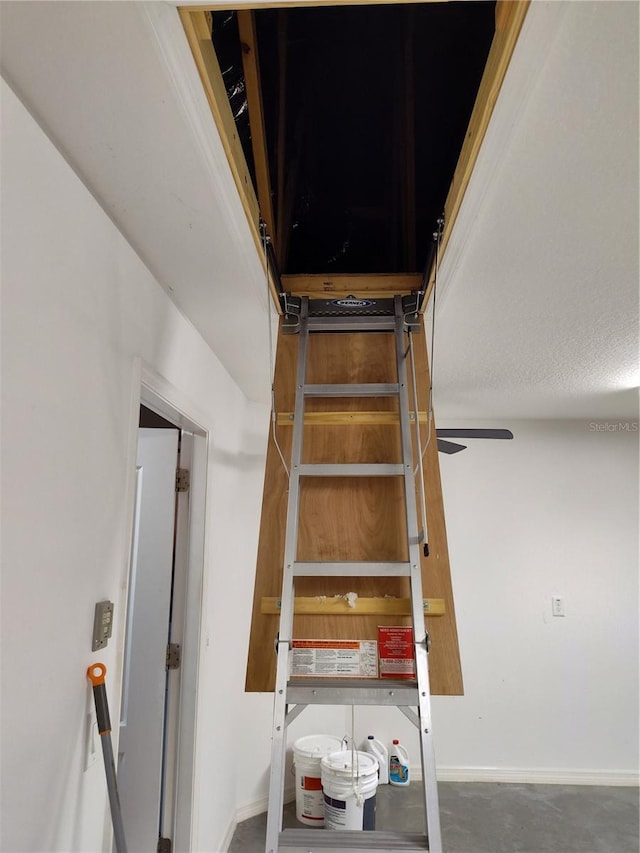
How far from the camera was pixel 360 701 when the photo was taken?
4.20ft

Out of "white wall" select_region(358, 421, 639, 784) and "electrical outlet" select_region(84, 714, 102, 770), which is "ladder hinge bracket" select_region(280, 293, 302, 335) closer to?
"electrical outlet" select_region(84, 714, 102, 770)

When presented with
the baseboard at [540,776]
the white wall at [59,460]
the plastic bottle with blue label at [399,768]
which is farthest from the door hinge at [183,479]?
the baseboard at [540,776]

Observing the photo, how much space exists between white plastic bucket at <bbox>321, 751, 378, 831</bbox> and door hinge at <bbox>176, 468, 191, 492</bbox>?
1575 millimetres

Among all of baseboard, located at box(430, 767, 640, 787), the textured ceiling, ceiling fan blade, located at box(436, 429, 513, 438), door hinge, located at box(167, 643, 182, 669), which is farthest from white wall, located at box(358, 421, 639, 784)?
door hinge, located at box(167, 643, 182, 669)

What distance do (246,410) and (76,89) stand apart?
245cm

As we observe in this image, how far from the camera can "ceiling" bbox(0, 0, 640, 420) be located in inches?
35.7

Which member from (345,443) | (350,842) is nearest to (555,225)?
(345,443)

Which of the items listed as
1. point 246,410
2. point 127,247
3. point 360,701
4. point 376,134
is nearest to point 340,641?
point 360,701

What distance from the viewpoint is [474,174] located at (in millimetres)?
1245

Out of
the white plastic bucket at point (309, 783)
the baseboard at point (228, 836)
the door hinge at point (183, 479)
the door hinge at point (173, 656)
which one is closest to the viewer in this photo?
the door hinge at point (173, 656)

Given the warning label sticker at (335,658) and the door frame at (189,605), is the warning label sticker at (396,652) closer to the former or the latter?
the warning label sticker at (335,658)

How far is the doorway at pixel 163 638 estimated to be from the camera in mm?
2107

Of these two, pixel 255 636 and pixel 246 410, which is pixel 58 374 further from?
pixel 246 410

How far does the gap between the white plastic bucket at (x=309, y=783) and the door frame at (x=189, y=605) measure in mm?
935
